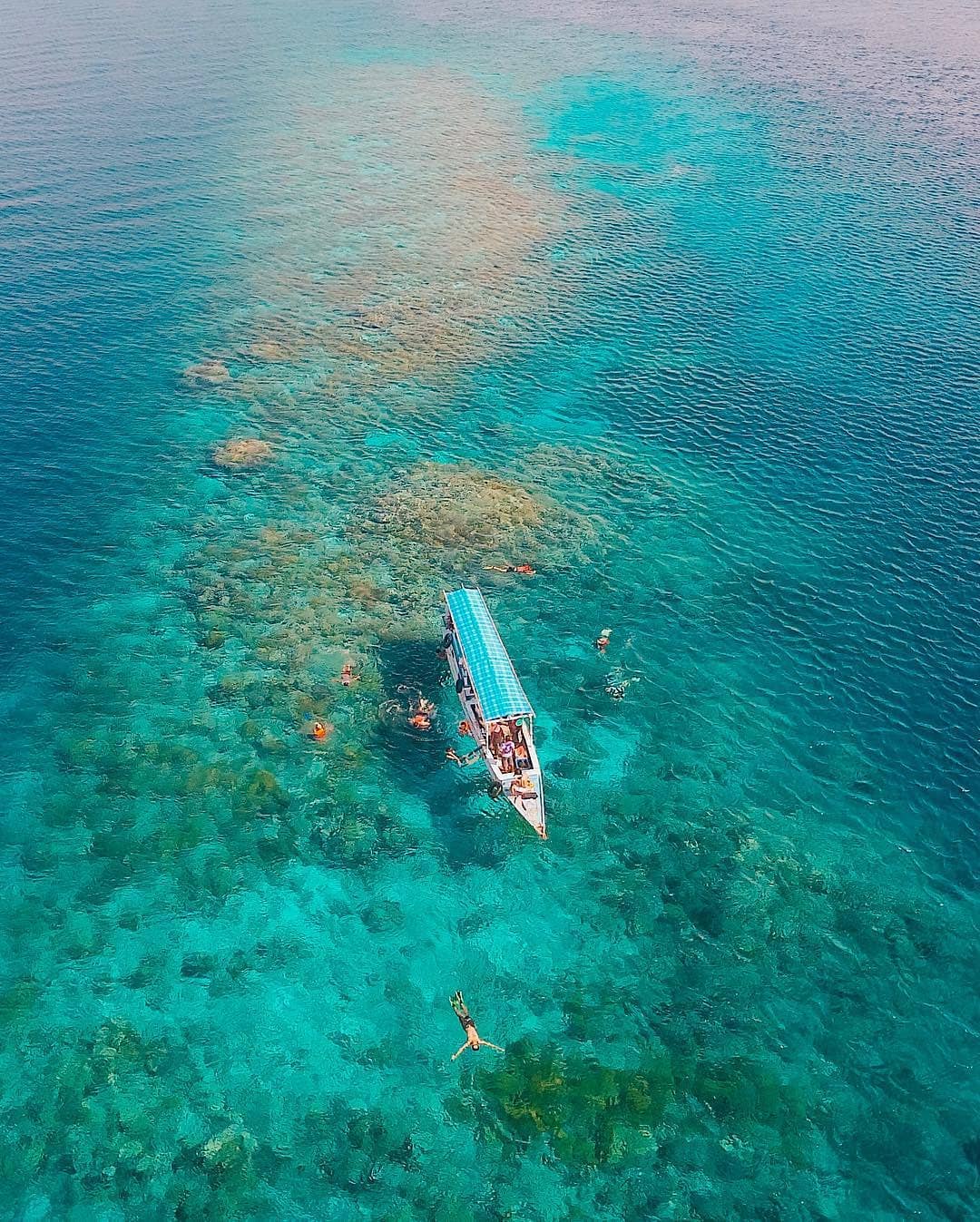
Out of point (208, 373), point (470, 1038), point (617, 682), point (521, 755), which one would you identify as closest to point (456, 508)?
point (617, 682)

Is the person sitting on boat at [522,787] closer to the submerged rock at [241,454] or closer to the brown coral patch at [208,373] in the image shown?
the submerged rock at [241,454]

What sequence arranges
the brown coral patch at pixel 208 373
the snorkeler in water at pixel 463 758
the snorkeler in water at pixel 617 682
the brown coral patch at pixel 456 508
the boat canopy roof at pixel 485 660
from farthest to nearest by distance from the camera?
the brown coral patch at pixel 208 373 → the brown coral patch at pixel 456 508 → the snorkeler in water at pixel 617 682 → the snorkeler in water at pixel 463 758 → the boat canopy roof at pixel 485 660

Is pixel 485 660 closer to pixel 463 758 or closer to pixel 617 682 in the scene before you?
pixel 463 758

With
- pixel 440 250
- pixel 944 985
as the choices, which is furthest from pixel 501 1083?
pixel 440 250

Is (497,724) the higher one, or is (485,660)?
(485,660)

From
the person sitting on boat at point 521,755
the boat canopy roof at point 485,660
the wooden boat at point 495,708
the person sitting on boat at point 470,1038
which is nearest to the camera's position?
the person sitting on boat at point 470,1038

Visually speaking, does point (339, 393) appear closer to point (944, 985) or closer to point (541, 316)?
point (541, 316)

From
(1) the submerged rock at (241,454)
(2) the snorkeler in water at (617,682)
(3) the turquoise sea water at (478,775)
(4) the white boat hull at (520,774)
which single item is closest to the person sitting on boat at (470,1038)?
(3) the turquoise sea water at (478,775)
